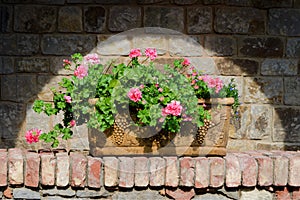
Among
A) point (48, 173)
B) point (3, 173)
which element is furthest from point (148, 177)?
point (3, 173)

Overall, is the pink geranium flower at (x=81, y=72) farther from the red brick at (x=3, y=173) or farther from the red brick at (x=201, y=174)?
the red brick at (x=201, y=174)

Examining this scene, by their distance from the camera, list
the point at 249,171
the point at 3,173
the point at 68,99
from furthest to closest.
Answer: the point at 68,99 → the point at 249,171 → the point at 3,173

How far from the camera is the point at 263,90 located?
15.5 feet

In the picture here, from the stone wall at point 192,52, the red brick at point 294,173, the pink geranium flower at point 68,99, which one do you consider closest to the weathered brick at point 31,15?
the stone wall at point 192,52

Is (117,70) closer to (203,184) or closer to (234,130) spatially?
(203,184)

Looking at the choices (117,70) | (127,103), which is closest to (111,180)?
(127,103)

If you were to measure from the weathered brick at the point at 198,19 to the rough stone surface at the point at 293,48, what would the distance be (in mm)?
684

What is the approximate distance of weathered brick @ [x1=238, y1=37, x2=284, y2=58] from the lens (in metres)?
4.70

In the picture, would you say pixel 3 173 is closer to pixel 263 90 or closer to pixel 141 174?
pixel 141 174

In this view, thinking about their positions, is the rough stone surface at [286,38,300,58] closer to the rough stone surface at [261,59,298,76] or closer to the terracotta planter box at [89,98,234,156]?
the rough stone surface at [261,59,298,76]

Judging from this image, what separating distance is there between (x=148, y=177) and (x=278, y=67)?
2.45 m

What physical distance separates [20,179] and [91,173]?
1.06 ft

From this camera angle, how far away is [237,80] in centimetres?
470

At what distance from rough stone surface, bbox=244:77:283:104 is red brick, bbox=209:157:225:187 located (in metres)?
2.13
